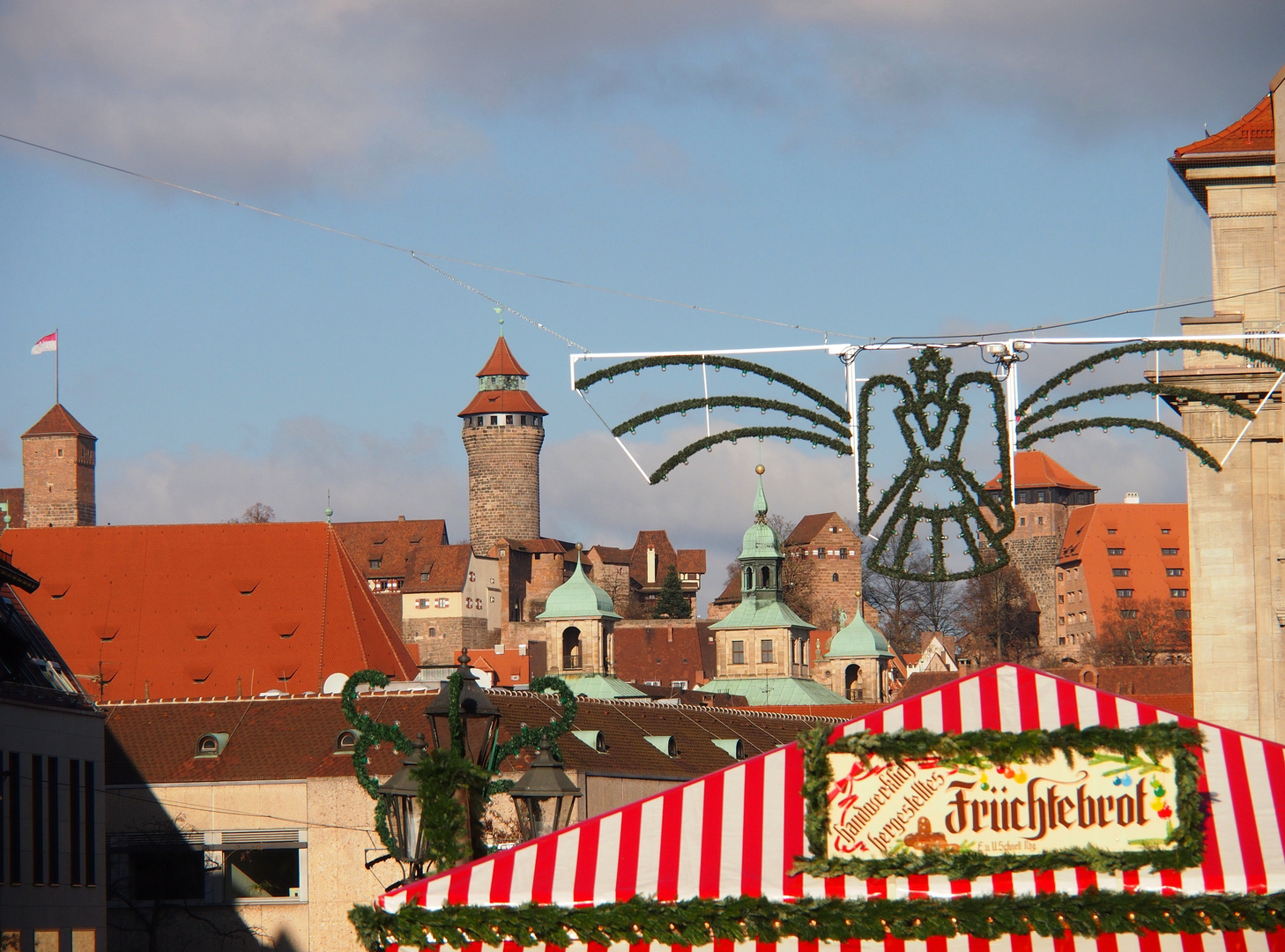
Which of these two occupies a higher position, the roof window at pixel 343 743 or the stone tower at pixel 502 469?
the stone tower at pixel 502 469

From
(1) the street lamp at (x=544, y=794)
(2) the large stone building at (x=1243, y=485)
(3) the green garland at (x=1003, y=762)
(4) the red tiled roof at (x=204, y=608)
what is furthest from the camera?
(4) the red tiled roof at (x=204, y=608)

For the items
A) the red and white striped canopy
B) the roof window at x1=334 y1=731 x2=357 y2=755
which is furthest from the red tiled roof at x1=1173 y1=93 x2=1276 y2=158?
the roof window at x1=334 y1=731 x2=357 y2=755

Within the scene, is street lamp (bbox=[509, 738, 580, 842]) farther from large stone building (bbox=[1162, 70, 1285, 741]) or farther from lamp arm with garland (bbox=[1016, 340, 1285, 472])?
large stone building (bbox=[1162, 70, 1285, 741])

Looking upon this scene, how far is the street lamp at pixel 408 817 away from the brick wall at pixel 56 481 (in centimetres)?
10949

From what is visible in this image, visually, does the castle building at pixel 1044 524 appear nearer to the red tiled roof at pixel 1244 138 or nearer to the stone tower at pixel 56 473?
the stone tower at pixel 56 473

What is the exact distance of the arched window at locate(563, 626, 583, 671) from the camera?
74.0m

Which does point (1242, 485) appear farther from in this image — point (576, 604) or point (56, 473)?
point (56, 473)

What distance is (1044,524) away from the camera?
126625mm

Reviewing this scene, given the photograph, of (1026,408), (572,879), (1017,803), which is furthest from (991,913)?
(1026,408)

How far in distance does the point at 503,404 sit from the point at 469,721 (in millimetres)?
108119

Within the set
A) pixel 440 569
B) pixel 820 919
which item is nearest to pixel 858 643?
pixel 440 569

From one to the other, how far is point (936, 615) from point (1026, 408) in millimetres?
102945

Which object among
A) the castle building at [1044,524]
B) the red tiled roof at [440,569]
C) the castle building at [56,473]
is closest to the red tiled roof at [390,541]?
the red tiled roof at [440,569]

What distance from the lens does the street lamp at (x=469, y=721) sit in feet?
41.6
